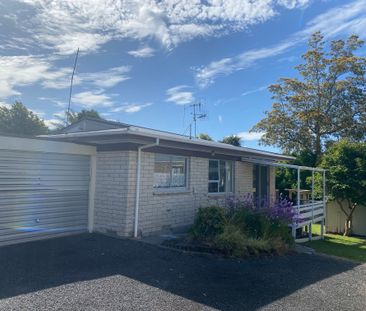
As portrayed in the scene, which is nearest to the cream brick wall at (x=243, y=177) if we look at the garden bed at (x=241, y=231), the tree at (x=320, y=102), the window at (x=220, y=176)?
the window at (x=220, y=176)

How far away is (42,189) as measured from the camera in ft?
27.8

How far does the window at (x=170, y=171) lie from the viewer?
9.75 m

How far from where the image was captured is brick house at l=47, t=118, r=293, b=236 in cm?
877

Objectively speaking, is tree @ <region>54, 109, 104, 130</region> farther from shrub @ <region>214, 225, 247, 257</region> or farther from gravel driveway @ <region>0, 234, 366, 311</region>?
shrub @ <region>214, 225, 247, 257</region>

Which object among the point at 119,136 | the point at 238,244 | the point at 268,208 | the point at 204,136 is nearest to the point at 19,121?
the point at 204,136

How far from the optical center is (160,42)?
14.7m

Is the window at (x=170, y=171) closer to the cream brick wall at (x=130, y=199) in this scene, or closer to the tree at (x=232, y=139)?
the cream brick wall at (x=130, y=199)

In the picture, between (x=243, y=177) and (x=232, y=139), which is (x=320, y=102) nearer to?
(x=232, y=139)

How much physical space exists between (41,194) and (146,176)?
2.78m

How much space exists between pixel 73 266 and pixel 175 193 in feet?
14.6

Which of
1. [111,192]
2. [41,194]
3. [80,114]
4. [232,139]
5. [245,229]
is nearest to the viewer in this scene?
[41,194]

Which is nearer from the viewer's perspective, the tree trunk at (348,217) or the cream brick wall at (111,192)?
the cream brick wall at (111,192)

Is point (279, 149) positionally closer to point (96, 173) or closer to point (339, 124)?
point (339, 124)

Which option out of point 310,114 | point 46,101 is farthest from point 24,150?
point 46,101
